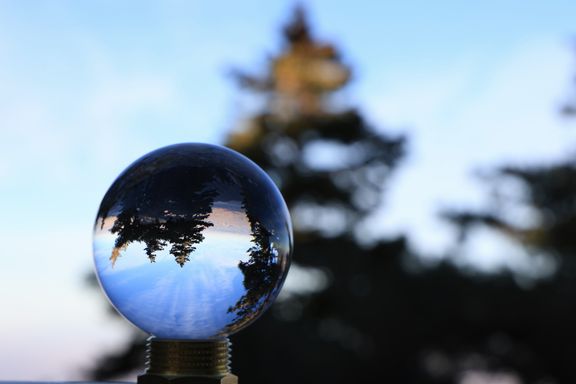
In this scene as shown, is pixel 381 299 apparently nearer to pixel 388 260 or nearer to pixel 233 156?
pixel 388 260

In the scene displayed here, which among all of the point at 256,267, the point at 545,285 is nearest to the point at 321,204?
the point at 545,285

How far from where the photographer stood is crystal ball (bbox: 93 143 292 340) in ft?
5.44

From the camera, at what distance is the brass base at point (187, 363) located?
5.60 feet

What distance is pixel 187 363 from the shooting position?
173 centimetres

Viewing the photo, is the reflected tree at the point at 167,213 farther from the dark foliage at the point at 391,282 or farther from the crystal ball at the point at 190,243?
the dark foliage at the point at 391,282

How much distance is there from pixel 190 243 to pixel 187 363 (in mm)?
304

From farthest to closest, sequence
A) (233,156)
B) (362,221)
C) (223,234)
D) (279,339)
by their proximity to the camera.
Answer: (362,221) < (279,339) < (233,156) < (223,234)

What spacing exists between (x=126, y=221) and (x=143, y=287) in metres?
0.16

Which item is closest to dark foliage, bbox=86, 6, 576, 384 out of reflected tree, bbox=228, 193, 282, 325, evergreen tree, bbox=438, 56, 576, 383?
evergreen tree, bbox=438, 56, 576, 383

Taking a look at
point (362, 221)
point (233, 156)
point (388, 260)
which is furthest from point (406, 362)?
point (233, 156)

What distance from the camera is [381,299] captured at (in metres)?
14.4

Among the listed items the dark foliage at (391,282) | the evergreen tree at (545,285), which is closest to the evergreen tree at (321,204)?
A: the dark foliage at (391,282)

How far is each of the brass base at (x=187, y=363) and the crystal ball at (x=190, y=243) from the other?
0.10ft

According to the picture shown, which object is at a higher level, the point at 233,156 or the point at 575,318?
the point at 575,318
